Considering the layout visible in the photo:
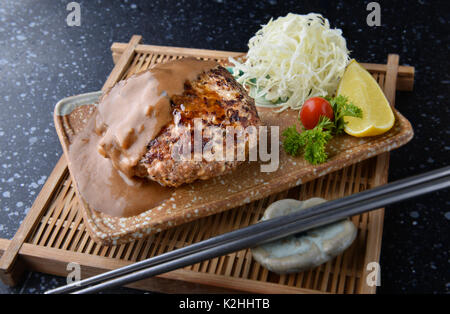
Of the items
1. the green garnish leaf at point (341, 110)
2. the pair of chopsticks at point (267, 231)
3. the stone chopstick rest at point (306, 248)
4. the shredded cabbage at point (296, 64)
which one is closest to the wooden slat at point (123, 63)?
the shredded cabbage at point (296, 64)

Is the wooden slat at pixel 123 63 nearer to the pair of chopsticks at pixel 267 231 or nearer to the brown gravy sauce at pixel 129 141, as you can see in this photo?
the brown gravy sauce at pixel 129 141

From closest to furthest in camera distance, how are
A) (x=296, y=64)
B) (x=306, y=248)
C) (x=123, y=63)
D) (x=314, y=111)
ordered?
(x=306, y=248) → (x=314, y=111) → (x=296, y=64) → (x=123, y=63)

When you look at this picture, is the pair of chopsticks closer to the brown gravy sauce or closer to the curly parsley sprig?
the brown gravy sauce

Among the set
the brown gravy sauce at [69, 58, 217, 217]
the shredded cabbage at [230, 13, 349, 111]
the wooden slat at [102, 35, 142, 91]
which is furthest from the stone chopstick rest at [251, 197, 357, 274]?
the wooden slat at [102, 35, 142, 91]

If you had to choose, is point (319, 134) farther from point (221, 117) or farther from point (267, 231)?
point (267, 231)

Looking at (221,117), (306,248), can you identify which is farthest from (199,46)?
(306,248)

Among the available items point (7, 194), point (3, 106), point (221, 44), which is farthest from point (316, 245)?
point (3, 106)

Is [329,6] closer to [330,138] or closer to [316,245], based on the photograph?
[330,138]
